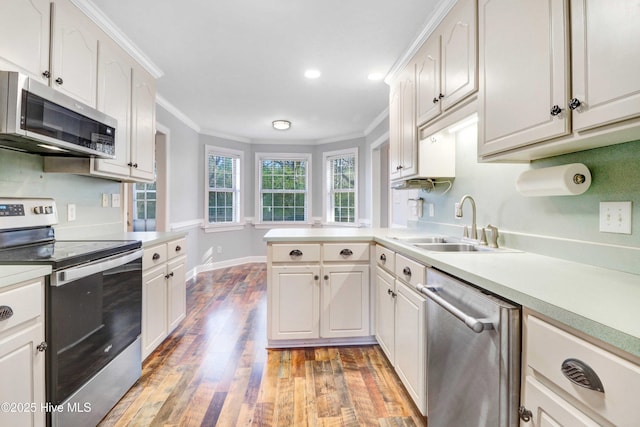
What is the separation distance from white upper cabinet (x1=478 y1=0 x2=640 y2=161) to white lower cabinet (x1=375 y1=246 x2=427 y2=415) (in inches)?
29.5

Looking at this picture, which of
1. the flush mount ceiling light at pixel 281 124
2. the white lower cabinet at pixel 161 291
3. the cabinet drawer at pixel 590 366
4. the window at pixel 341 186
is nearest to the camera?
the cabinet drawer at pixel 590 366

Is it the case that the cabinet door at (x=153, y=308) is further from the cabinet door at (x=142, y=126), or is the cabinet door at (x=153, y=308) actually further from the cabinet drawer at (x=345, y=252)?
the cabinet drawer at (x=345, y=252)

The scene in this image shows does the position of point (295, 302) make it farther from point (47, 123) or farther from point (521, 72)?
point (521, 72)

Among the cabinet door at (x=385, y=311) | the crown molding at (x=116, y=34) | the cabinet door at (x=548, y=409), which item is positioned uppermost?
the crown molding at (x=116, y=34)

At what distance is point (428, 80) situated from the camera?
197 centimetres

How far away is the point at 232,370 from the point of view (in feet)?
6.58

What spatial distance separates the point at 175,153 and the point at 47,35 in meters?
2.62

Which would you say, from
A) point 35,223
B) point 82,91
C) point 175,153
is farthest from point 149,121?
point 175,153

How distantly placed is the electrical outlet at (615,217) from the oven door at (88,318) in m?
2.14

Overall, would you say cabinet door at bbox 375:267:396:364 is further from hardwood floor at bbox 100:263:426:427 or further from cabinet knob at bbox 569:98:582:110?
cabinet knob at bbox 569:98:582:110

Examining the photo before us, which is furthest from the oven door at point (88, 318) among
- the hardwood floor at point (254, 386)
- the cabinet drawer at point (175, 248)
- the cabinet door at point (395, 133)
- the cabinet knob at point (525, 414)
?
the cabinet door at point (395, 133)

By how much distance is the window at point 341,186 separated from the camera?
5379 millimetres

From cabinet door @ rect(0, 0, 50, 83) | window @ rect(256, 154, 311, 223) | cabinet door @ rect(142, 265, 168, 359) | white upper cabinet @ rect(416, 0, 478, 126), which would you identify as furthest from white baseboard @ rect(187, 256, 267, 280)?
white upper cabinet @ rect(416, 0, 478, 126)

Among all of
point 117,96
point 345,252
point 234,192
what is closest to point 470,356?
point 345,252
